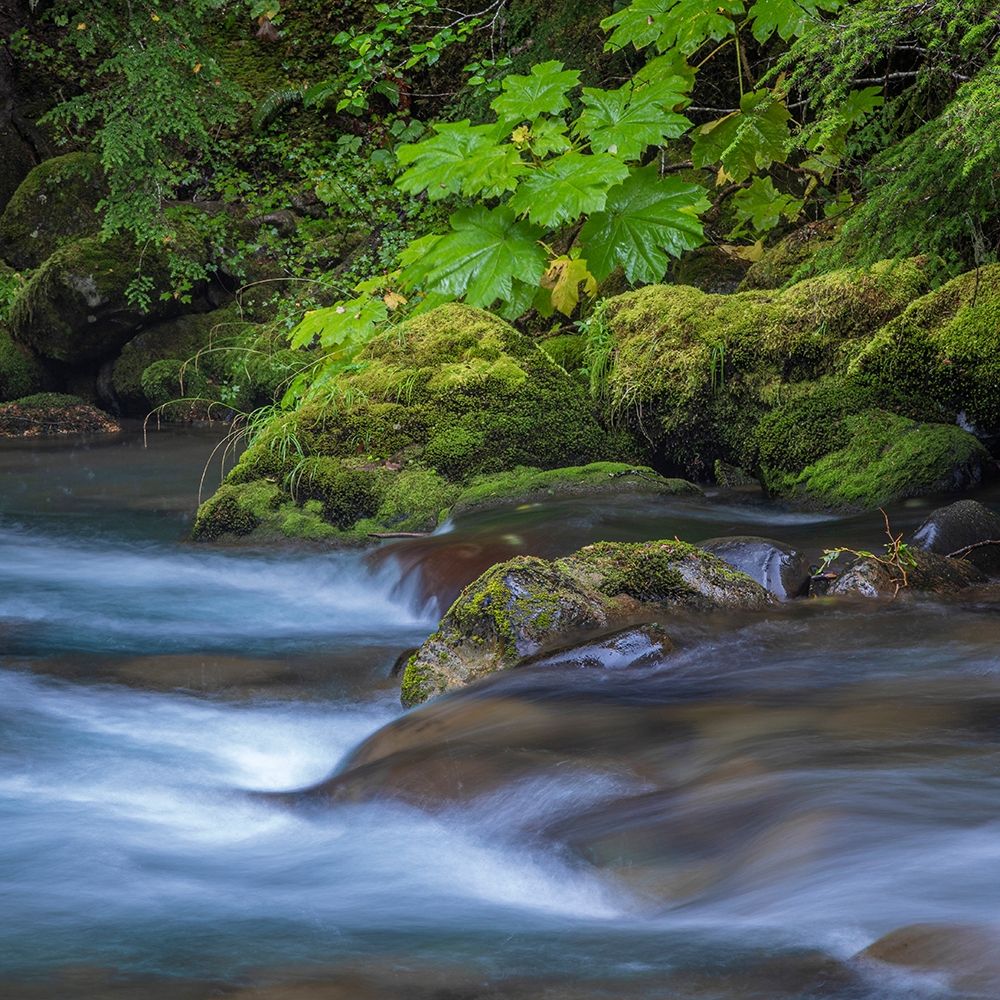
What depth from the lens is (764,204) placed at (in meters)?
8.84

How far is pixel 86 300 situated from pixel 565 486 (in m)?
7.25

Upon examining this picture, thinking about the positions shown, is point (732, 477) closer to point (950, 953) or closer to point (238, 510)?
point (238, 510)

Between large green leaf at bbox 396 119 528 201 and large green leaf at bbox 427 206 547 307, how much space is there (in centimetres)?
17

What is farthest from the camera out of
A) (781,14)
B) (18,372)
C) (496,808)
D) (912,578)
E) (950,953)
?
(18,372)

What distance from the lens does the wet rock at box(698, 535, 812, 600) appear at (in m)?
4.46

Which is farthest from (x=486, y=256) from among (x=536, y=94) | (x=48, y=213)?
(x=48, y=213)

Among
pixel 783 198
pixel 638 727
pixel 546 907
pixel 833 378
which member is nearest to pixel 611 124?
pixel 783 198

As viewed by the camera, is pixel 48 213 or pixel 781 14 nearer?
pixel 781 14

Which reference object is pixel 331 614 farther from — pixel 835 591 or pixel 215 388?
pixel 215 388

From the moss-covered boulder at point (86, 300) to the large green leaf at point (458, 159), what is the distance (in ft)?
16.1

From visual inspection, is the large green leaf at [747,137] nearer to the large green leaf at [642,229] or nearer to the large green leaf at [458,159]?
the large green leaf at [642,229]

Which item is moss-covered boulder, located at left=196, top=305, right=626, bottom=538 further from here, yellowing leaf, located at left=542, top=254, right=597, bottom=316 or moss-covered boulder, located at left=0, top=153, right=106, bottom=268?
moss-covered boulder, located at left=0, top=153, right=106, bottom=268

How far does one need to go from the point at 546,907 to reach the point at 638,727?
2.68 ft

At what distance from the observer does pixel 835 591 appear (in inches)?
175
